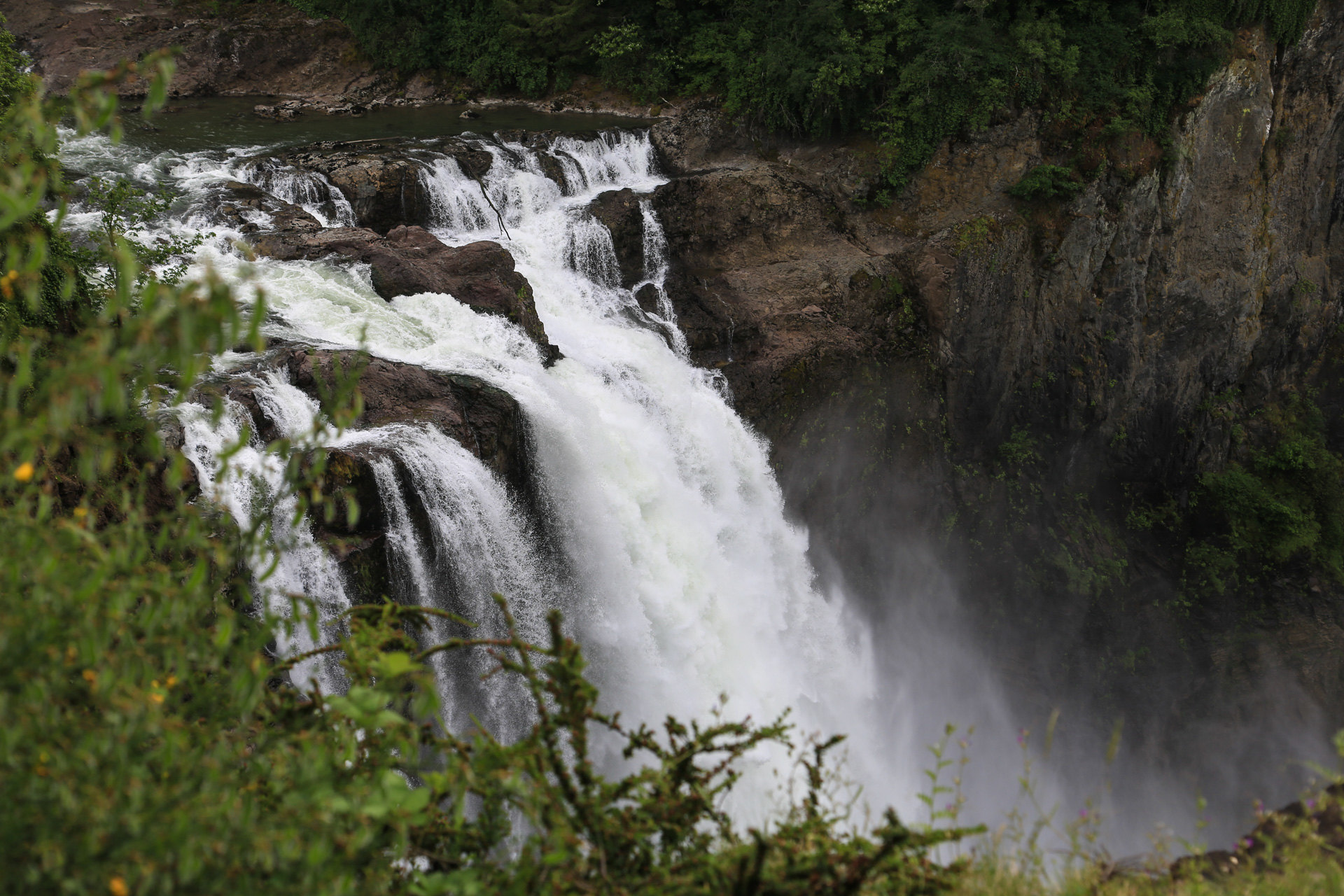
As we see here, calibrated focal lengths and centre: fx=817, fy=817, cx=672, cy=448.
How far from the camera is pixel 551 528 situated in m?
9.07

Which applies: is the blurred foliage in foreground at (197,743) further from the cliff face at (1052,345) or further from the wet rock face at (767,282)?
the cliff face at (1052,345)

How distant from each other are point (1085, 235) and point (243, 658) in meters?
16.6

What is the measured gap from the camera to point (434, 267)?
36.7 feet

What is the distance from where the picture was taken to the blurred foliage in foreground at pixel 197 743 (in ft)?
5.07

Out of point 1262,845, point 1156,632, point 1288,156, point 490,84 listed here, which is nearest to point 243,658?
point 1262,845

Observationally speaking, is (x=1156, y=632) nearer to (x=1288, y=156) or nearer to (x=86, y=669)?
(x=1288, y=156)

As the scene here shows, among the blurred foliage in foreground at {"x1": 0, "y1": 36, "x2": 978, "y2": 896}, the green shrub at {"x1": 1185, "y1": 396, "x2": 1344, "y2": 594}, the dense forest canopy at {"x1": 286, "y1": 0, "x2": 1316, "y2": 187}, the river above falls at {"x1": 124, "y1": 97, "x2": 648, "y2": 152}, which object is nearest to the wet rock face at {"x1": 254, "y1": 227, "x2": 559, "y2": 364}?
the river above falls at {"x1": 124, "y1": 97, "x2": 648, "y2": 152}

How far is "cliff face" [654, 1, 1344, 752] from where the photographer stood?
46.4 ft

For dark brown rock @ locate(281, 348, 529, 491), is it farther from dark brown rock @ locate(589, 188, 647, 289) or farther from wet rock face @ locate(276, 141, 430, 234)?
dark brown rock @ locate(589, 188, 647, 289)

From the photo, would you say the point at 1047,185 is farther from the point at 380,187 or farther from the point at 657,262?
the point at 380,187

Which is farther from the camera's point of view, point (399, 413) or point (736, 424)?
point (736, 424)

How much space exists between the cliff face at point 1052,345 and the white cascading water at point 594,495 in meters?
1.78

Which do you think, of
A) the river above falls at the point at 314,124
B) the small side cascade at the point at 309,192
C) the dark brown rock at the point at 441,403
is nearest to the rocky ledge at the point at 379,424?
the dark brown rock at the point at 441,403

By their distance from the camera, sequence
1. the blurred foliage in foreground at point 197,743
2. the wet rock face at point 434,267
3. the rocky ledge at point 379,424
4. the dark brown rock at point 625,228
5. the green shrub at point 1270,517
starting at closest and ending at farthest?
the blurred foliage in foreground at point 197,743 < the rocky ledge at point 379,424 < the wet rock face at point 434,267 < the dark brown rock at point 625,228 < the green shrub at point 1270,517
